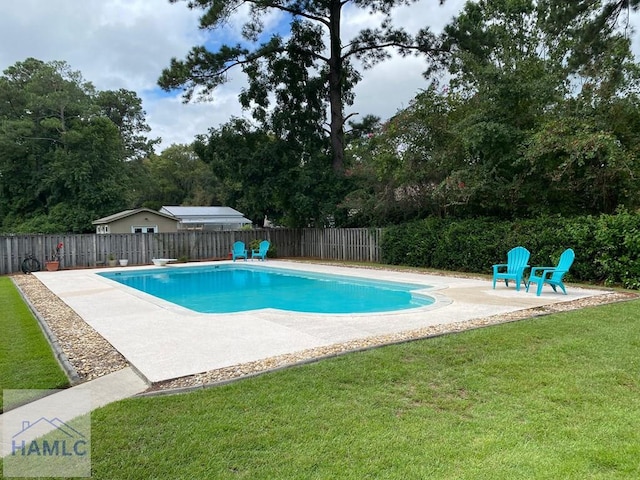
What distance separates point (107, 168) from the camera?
31.7 meters

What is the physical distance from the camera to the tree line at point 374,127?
991cm

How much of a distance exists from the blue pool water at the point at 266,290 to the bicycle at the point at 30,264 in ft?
11.0

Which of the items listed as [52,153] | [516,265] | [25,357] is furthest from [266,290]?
[52,153]

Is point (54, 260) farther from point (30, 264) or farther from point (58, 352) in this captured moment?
point (58, 352)

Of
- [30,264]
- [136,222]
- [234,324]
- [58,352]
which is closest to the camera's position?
[58,352]

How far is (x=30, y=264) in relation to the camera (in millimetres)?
14961

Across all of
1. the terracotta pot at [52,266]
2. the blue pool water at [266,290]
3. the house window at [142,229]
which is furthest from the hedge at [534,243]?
the house window at [142,229]

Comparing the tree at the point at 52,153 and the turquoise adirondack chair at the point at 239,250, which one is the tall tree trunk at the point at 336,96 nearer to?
the turquoise adirondack chair at the point at 239,250

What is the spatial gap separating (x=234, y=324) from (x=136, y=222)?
2040 cm

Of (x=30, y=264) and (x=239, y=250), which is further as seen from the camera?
(x=239, y=250)

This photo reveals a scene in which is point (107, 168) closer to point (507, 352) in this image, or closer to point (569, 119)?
point (569, 119)

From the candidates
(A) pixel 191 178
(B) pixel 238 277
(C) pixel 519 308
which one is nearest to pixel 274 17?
(B) pixel 238 277

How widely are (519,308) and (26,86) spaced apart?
35.2 meters
